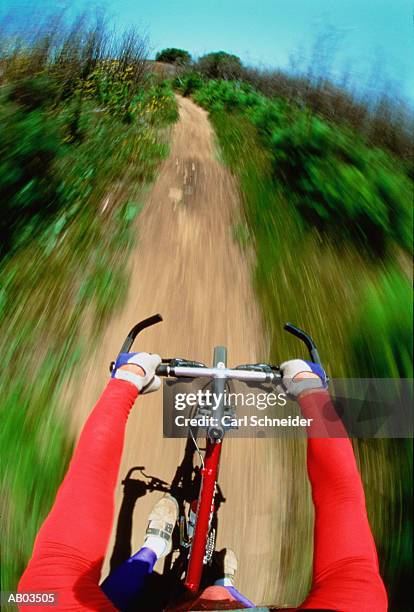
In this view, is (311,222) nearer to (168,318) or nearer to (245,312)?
(245,312)

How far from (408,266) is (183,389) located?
2122 mm

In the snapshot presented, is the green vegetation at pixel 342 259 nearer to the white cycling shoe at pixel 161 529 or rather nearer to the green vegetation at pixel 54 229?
the white cycling shoe at pixel 161 529

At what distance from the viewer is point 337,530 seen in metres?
1.16

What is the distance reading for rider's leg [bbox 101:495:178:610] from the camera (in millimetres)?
1422

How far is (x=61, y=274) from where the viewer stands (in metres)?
2.74

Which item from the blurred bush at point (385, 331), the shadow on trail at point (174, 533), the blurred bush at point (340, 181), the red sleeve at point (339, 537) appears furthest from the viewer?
the blurred bush at point (340, 181)

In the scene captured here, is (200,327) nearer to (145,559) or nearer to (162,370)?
(162,370)

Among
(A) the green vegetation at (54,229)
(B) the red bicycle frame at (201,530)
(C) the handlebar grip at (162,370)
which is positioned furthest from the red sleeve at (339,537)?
(A) the green vegetation at (54,229)

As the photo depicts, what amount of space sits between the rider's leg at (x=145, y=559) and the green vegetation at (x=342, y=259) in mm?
731

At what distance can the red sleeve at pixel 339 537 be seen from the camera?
1.01 metres

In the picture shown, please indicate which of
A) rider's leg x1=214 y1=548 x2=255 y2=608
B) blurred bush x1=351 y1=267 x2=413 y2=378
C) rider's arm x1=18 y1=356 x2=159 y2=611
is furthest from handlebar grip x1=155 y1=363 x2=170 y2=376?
blurred bush x1=351 y1=267 x2=413 y2=378

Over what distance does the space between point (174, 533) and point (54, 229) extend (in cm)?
266

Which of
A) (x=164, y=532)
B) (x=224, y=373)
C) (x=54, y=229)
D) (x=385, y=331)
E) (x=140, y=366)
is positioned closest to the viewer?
(x=224, y=373)

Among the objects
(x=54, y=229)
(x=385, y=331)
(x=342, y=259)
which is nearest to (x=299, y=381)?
(x=385, y=331)
